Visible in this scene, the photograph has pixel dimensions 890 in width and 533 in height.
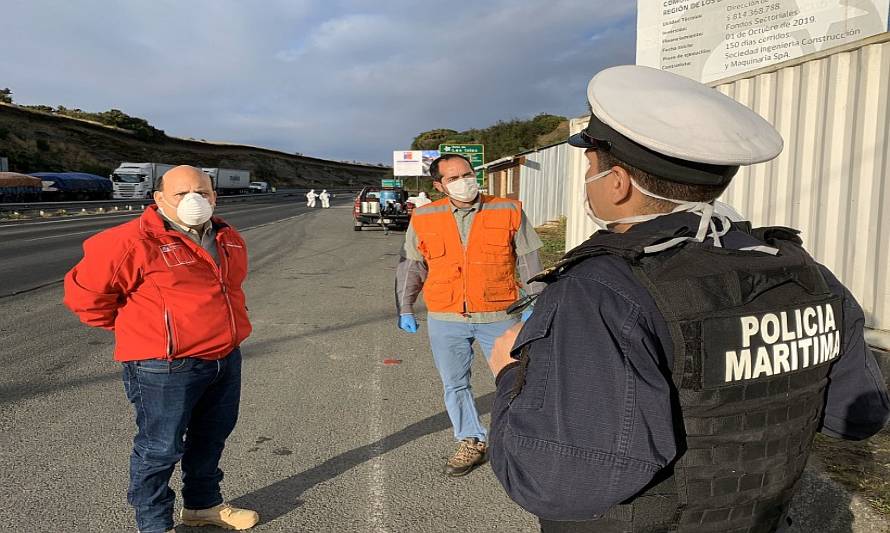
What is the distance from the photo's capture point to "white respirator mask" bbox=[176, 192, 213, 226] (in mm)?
2938

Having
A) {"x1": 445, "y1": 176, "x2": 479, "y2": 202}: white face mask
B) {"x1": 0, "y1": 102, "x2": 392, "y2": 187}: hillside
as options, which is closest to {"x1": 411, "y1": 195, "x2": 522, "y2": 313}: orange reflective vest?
{"x1": 445, "y1": 176, "x2": 479, "y2": 202}: white face mask

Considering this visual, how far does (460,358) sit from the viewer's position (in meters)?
3.99

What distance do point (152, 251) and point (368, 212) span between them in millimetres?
23007

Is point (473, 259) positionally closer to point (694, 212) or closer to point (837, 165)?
point (694, 212)

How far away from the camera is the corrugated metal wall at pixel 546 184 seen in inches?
839

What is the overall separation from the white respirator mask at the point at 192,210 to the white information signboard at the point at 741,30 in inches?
203

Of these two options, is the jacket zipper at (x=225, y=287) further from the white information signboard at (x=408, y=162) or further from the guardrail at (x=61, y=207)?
the white information signboard at (x=408, y=162)

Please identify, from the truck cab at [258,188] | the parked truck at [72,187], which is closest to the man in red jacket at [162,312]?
the parked truck at [72,187]

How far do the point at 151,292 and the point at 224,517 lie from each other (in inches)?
48.1

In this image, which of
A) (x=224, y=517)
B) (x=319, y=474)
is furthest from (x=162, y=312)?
(x=319, y=474)

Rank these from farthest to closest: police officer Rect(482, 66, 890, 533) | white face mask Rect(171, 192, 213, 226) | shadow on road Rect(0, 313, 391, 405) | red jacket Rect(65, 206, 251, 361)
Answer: shadow on road Rect(0, 313, 391, 405) → white face mask Rect(171, 192, 213, 226) → red jacket Rect(65, 206, 251, 361) → police officer Rect(482, 66, 890, 533)

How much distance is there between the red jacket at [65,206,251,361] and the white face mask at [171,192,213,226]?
84 millimetres

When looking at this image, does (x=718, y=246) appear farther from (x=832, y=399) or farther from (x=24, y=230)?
(x=24, y=230)

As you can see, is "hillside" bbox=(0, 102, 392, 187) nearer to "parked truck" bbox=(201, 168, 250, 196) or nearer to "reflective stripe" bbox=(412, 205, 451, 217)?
"parked truck" bbox=(201, 168, 250, 196)
